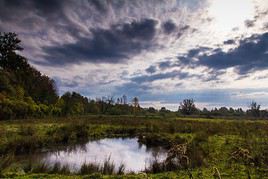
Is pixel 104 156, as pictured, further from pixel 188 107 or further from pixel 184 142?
pixel 188 107

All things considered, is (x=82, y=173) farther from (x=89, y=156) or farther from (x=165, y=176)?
(x=89, y=156)

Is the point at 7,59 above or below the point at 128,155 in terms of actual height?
above

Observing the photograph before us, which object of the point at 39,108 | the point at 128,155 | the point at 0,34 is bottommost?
the point at 128,155

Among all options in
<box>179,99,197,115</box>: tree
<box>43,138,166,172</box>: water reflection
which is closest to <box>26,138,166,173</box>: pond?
<box>43,138,166,172</box>: water reflection

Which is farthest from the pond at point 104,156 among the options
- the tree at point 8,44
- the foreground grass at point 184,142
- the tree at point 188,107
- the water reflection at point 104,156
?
the tree at point 188,107

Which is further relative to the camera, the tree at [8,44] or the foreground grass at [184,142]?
the tree at [8,44]

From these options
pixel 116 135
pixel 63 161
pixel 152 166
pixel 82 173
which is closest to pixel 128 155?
pixel 63 161

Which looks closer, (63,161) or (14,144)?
(63,161)

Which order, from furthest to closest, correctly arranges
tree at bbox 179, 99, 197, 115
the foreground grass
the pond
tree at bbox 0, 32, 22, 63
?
tree at bbox 179, 99, 197, 115, tree at bbox 0, 32, 22, 63, the pond, the foreground grass

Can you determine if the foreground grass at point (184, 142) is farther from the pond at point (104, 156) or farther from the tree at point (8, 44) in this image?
the tree at point (8, 44)

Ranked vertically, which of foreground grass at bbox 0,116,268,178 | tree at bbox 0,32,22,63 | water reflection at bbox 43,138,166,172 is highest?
tree at bbox 0,32,22,63

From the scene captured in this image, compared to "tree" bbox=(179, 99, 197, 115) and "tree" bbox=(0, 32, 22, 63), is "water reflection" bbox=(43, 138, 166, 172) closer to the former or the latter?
"tree" bbox=(0, 32, 22, 63)

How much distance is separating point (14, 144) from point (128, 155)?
7.87 m

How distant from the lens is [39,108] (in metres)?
48.2
